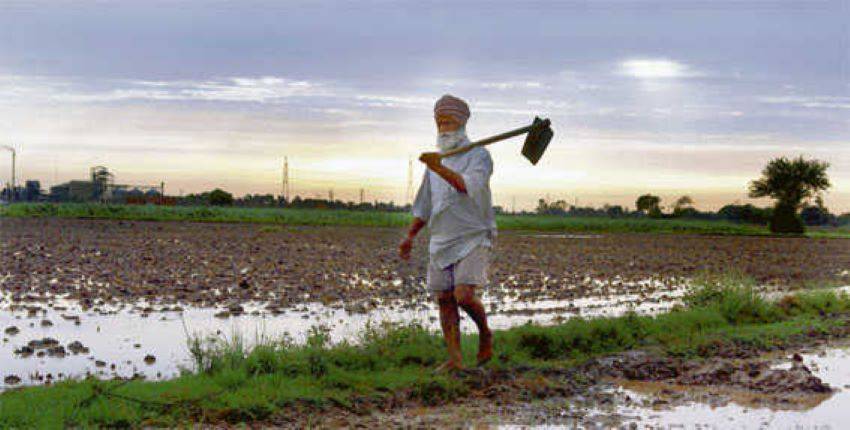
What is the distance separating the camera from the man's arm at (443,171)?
6871mm

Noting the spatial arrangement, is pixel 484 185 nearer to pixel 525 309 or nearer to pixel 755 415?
pixel 755 415

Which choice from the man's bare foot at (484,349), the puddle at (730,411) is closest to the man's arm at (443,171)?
the man's bare foot at (484,349)

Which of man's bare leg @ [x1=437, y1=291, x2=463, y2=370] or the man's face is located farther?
man's bare leg @ [x1=437, y1=291, x2=463, y2=370]

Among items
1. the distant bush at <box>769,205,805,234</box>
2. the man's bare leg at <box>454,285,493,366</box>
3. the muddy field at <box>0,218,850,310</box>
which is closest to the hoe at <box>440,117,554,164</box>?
the man's bare leg at <box>454,285,493,366</box>

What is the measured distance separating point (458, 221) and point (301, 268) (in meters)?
11.0

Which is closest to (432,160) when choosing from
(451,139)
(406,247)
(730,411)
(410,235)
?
(451,139)

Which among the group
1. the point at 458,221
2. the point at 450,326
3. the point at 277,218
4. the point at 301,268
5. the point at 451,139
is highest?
the point at 451,139

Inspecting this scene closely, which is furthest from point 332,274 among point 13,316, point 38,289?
point 13,316

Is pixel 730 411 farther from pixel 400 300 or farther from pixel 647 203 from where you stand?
pixel 647 203

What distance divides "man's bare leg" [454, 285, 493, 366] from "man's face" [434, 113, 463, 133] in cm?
126

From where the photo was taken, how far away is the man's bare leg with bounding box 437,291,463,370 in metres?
7.36

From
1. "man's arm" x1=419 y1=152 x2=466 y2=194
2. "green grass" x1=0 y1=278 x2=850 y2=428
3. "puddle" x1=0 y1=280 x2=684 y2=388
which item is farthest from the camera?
"puddle" x1=0 y1=280 x2=684 y2=388

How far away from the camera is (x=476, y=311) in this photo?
729 cm

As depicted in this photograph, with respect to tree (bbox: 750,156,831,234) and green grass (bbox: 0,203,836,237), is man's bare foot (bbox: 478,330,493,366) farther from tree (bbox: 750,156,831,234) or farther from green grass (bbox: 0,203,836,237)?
tree (bbox: 750,156,831,234)
